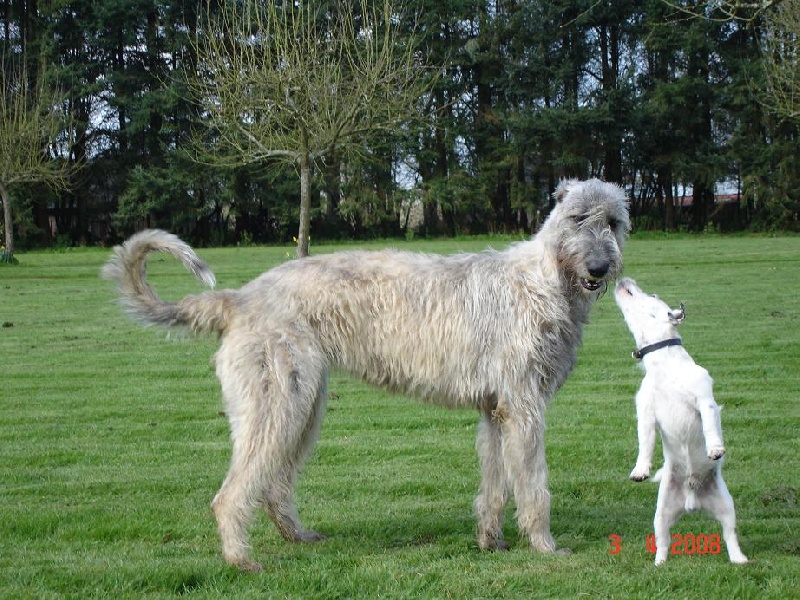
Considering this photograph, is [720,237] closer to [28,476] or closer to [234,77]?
[234,77]

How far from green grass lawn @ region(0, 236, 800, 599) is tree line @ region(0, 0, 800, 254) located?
30.2 metres

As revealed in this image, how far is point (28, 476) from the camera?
7.30 metres

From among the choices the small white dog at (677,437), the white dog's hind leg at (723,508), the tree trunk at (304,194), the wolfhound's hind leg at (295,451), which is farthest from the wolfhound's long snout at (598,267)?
the tree trunk at (304,194)

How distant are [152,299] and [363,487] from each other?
224 cm

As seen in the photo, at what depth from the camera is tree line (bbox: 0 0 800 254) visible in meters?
42.4

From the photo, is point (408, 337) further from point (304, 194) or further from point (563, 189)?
point (304, 194)

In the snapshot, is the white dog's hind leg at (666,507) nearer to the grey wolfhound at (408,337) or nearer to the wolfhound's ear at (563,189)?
the grey wolfhound at (408,337)

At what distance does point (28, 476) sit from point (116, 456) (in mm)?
785

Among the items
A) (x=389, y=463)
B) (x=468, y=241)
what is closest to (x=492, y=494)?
(x=389, y=463)

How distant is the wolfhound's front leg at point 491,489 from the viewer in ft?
18.3
